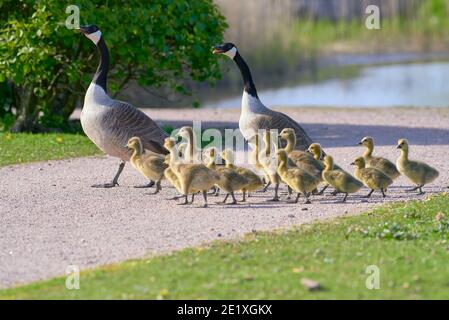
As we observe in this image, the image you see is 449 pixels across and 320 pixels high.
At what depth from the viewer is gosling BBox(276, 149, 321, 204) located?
11969 mm

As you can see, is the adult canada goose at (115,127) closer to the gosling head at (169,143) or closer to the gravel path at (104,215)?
the gravel path at (104,215)

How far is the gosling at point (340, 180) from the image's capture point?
39.7 feet

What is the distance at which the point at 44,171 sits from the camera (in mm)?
15477

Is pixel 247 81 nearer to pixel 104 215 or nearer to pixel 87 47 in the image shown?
pixel 104 215

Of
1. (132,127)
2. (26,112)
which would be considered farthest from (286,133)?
(26,112)

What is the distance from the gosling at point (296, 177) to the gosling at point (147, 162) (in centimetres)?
153

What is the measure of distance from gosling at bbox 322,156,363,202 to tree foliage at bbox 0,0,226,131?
266 inches

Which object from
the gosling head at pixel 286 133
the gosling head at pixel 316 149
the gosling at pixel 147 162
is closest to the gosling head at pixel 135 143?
the gosling at pixel 147 162

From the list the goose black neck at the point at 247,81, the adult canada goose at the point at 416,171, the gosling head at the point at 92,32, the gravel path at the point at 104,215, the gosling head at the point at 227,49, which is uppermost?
the gosling head at the point at 92,32

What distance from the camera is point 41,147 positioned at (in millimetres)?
17719

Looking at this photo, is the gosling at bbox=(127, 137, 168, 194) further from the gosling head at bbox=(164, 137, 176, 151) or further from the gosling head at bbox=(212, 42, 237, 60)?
the gosling head at bbox=(212, 42, 237, 60)

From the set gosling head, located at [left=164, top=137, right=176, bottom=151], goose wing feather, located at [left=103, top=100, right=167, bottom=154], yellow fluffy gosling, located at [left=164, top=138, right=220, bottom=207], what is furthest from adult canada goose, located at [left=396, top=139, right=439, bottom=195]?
goose wing feather, located at [left=103, top=100, right=167, bottom=154]
